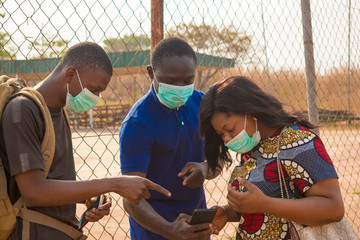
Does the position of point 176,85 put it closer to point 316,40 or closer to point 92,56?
point 92,56

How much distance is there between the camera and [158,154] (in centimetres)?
236

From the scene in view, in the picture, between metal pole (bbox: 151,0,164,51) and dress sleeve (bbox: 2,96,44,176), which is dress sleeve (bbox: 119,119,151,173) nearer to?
dress sleeve (bbox: 2,96,44,176)

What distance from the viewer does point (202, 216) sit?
203 cm

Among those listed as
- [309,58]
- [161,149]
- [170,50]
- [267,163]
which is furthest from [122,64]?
[267,163]

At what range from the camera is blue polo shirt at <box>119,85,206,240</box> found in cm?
224

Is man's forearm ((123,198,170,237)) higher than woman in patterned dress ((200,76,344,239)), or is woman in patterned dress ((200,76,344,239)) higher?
woman in patterned dress ((200,76,344,239))

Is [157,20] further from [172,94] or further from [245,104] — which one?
[245,104]

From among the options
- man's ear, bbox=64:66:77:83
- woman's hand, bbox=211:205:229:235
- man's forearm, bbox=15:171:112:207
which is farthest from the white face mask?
woman's hand, bbox=211:205:229:235

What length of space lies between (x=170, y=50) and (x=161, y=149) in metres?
0.56

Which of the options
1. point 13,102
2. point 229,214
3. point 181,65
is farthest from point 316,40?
point 13,102

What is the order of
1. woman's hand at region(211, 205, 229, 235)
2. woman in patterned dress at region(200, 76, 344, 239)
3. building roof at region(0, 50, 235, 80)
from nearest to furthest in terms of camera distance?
woman in patterned dress at region(200, 76, 344, 239), woman's hand at region(211, 205, 229, 235), building roof at region(0, 50, 235, 80)

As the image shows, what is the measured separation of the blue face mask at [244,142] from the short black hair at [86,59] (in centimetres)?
73

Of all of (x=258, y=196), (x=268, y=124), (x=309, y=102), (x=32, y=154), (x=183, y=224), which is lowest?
(x=309, y=102)

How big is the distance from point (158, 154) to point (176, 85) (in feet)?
1.32
